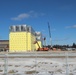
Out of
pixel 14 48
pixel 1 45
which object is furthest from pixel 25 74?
pixel 1 45

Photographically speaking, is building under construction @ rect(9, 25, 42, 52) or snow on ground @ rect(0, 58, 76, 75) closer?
snow on ground @ rect(0, 58, 76, 75)

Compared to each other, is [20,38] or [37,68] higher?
[20,38]

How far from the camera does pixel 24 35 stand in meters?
182

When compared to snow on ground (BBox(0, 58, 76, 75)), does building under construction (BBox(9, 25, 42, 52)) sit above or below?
above

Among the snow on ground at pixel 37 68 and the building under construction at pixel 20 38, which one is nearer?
the snow on ground at pixel 37 68

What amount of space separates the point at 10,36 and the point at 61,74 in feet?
550

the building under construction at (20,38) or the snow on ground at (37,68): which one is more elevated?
the building under construction at (20,38)

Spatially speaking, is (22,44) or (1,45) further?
(1,45)

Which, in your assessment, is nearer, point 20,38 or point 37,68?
point 37,68

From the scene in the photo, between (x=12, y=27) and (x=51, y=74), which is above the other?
(x=12, y=27)

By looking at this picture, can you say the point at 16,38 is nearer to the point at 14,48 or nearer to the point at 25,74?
the point at 14,48

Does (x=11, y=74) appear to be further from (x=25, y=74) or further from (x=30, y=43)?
(x=30, y=43)

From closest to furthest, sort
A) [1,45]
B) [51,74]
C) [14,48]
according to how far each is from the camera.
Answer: [51,74], [14,48], [1,45]

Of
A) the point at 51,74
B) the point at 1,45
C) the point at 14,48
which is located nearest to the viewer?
the point at 51,74
